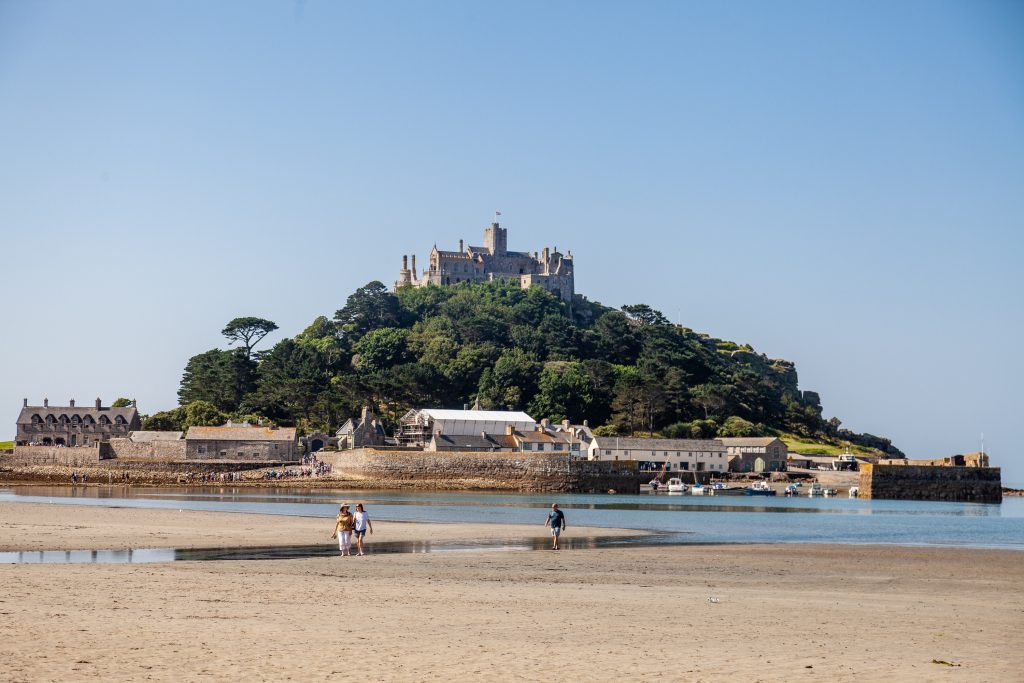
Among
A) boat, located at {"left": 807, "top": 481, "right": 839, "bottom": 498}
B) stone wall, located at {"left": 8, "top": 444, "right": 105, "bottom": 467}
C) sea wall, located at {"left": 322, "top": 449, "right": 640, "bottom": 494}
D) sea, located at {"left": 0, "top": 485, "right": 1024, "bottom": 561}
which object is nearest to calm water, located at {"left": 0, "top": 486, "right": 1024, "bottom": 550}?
sea, located at {"left": 0, "top": 485, "right": 1024, "bottom": 561}

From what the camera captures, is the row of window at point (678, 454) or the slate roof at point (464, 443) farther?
the row of window at point (678, 454)

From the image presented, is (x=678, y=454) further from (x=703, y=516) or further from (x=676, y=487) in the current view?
(x=703, y=516)

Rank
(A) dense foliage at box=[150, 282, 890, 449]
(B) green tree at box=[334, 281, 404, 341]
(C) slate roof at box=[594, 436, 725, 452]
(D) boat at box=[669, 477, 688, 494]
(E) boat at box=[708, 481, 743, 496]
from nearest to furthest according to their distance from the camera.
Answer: (D) boat at box=[669, 477, 688, 494], (E) boat at box=[708, 481, 743, 496], (C) slate roof at box=[594, 436, 725, 452], (A) dense foliage at box=[150, 282, 890, 449], (B) green tree at box=[334, 281, 404, 341]

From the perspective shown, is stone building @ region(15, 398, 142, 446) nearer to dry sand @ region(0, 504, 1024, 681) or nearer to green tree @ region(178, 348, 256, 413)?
green tree @ region(178, 348, 256, 413)

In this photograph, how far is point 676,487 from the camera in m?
84.4

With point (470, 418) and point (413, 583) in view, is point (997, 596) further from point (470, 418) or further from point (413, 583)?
point (470, 418)

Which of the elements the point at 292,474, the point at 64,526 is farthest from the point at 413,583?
the point at 292,474

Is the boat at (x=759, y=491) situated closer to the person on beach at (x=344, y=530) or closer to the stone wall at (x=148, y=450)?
the stone wall at (x=148, y=450)

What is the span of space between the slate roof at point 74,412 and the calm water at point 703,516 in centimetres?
3440

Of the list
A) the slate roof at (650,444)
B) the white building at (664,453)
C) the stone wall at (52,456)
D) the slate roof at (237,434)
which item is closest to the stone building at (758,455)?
the white building at (664,453)

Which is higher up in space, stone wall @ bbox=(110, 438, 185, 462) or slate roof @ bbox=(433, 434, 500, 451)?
slate roof @ bbox=(433, 434, 500, 451)

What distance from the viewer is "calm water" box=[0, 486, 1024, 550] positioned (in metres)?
37.3

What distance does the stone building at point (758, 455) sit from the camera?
10144 cm

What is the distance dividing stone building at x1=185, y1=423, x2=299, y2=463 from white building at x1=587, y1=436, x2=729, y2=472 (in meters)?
26.2
